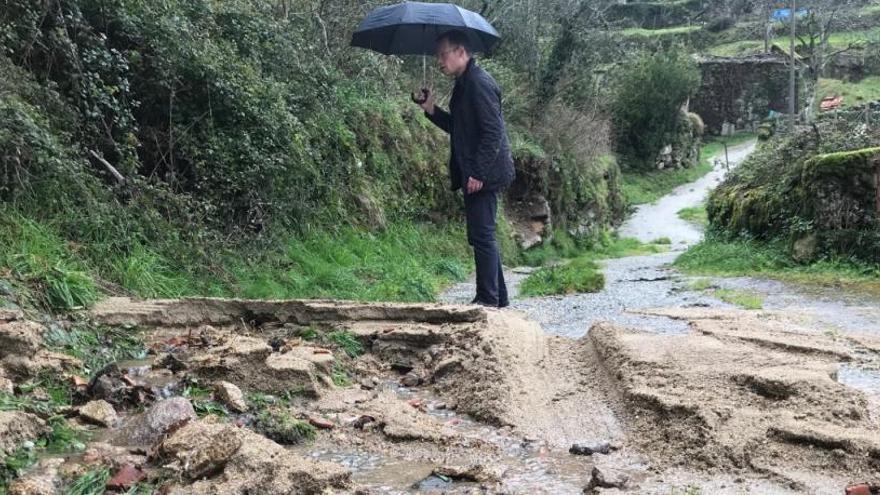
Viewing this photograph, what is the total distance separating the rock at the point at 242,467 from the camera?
216 cm

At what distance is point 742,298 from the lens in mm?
6715

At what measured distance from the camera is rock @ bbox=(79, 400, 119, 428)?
274cm

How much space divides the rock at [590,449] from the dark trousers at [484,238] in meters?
2.73

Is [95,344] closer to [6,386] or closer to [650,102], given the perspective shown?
[6,386]

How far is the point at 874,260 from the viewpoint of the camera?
905 centimetres

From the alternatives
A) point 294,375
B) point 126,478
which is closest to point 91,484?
point 126,478

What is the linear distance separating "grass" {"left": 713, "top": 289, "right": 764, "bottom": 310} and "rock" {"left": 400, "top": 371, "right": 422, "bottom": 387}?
356 cm

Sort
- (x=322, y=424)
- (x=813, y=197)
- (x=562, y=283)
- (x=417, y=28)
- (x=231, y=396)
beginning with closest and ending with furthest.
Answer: (x=322, y=424) → (x=231, y=396) → (x=417, y=28) → (x=562, y=283) → (x=813, y=197)

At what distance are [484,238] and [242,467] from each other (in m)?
3.36

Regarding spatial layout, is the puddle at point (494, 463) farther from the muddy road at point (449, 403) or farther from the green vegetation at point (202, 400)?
the green vegetation at point (202, 400)

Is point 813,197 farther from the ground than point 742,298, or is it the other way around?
point 813,197

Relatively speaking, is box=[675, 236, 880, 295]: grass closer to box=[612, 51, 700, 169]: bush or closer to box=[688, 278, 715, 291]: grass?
box=[688, 278, 715, 291]: grass

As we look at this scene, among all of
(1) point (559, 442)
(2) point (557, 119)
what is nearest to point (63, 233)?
(1) point (559, 442)

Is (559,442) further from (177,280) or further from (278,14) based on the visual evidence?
(278,14)
